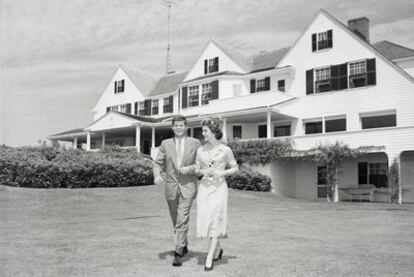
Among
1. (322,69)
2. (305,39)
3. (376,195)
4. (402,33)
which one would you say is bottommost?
(376,195)

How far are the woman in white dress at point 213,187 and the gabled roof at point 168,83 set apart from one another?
33220mm

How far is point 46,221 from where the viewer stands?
38.7 feet

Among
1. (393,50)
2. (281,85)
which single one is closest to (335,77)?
(281,85)

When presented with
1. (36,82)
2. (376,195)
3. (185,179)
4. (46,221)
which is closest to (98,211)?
(46,221)

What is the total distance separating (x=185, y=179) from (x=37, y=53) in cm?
550

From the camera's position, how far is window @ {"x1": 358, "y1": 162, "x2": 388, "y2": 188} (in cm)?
2491

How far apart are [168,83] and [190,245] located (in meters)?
34.6

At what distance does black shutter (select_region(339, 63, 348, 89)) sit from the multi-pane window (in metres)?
12.0

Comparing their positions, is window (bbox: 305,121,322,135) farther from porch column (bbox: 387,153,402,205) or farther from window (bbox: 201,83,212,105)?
window (bbox: 201,83,212,105)

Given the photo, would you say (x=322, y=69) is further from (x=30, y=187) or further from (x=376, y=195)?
(x=30, y=187)

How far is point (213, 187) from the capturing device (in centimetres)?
634

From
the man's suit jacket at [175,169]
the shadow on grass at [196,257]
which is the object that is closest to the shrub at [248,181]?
the shadow on grass at [196,257]

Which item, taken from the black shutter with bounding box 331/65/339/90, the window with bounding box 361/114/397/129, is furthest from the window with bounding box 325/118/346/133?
the black shutter with bounding box 331/65/339/90

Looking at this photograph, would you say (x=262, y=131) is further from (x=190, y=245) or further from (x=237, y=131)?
(x=190, y=245)
